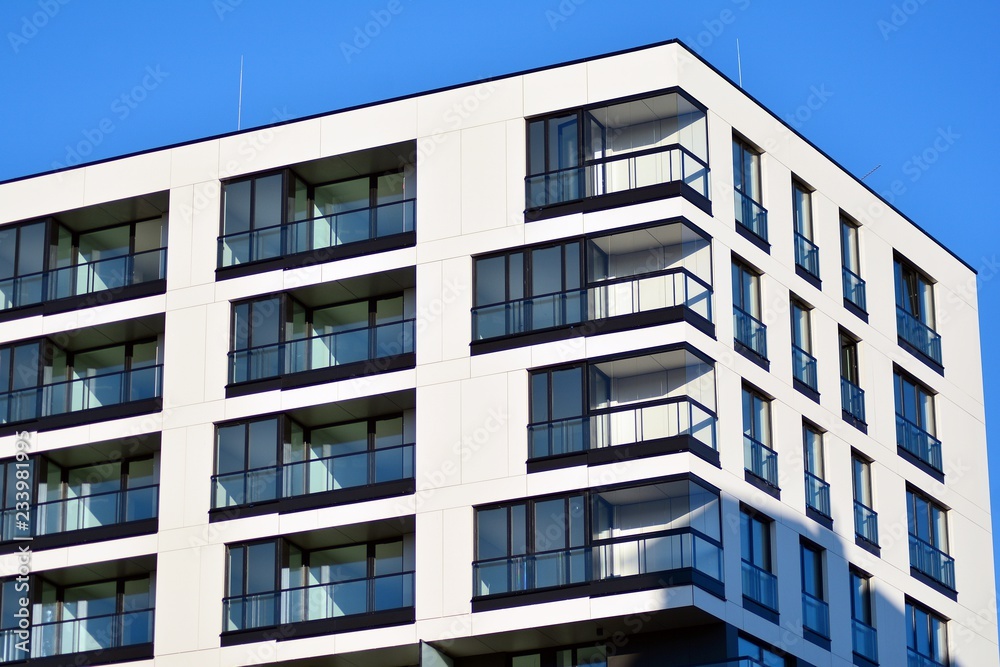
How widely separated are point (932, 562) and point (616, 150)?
59.1 feet

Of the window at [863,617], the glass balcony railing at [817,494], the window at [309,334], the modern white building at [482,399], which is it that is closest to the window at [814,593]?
the modern white building at [482,399]

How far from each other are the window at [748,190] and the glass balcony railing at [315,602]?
1480 cm

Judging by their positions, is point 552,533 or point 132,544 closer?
point 552,533

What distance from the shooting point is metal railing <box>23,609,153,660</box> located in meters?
68.8

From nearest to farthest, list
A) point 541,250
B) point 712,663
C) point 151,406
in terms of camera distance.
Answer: point 712,663 → point 541,250 → point 151,406

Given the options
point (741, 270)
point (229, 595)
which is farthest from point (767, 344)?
point (229, 595)

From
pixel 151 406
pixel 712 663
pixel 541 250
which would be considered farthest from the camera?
pixel 151 406

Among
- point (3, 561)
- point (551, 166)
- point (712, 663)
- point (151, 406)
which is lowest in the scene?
point (712, 663)

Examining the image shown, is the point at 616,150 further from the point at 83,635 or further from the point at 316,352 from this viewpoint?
the point at 83,635

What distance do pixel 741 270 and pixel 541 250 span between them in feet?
21.0

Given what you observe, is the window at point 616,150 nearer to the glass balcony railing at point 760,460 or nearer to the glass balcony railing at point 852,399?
the glass balcony railing at point 760,460

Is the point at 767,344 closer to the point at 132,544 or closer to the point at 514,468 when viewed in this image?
the point at 514,468

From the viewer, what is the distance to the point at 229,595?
2650 inches

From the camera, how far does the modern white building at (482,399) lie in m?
63.8
